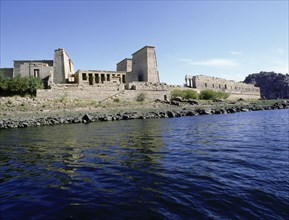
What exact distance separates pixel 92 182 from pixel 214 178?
3.20 meters

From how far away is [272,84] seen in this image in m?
115

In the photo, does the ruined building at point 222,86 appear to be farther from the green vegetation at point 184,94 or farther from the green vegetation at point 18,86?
the green vegetation at point 18,86

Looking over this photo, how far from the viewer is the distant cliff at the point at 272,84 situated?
109812mm

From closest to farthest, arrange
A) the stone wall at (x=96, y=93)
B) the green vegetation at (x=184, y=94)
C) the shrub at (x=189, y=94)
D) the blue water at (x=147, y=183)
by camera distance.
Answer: the blue water at (x=147, y=183)
the stone wall at (x=96, y=93)
the green vegetation at (x=184, y=94)
the shrub at (x=189, y=94)

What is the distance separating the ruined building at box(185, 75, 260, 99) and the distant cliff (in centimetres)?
2459

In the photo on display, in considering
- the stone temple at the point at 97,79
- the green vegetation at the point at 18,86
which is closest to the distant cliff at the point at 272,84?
the stone temple at the point at 97,79

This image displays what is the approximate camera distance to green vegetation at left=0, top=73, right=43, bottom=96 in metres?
37.6

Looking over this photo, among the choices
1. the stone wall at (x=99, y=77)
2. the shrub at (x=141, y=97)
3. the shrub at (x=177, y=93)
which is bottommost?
the shrub at (x=141, y=97)

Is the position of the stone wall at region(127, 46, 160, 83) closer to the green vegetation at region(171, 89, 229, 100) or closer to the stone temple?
the stone temple

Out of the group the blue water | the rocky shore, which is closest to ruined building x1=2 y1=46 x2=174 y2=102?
the rocky shore

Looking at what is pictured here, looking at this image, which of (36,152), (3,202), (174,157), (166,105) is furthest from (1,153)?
(166,105)

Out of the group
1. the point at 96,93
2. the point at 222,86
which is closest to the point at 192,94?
the point at 96,93

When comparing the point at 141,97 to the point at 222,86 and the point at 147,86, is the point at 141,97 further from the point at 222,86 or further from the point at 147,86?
the point at 222,86

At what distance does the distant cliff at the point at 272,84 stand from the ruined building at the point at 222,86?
2459 centimetres
